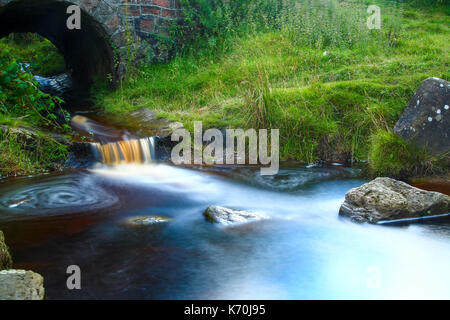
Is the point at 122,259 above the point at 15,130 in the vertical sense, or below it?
below

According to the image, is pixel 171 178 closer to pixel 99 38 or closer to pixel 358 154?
pixel 358 154

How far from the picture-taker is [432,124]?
5441 millimetres

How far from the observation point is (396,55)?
780 centimetres

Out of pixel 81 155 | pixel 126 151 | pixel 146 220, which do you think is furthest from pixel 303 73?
pixel 146 220

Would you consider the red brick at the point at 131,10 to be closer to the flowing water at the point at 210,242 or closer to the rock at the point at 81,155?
the rock at the point at 81,155

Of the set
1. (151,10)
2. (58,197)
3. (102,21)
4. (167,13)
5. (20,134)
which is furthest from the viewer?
(167,13)

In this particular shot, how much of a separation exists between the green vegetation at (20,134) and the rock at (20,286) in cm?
303

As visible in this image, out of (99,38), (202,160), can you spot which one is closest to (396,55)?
(202,160)

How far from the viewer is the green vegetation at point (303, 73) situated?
620 cm

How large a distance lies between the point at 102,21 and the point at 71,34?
9.78 ft

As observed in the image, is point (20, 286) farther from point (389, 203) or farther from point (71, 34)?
point (71, 34)

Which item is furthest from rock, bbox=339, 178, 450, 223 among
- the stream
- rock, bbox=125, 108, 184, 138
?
rock, bbox=125, 108, 184, 138

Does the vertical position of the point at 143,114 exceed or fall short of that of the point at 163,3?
it falls short
